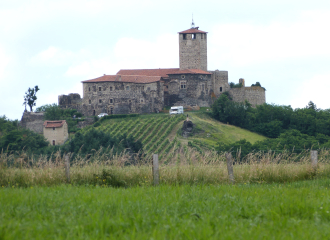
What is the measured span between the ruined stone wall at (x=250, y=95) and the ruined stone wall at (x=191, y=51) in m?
5.49

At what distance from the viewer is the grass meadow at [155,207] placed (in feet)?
16.2

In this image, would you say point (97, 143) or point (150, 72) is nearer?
point (97, 143)

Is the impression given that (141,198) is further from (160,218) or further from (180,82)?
(180,82)

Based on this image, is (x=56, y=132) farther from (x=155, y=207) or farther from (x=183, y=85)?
(x=155, y=207)

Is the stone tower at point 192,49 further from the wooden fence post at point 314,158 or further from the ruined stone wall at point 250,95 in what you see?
the wooden fence post at point 314,158

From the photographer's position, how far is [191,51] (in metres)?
54.5

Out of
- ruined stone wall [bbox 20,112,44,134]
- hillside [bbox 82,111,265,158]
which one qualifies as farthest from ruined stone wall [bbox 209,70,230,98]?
ruined stone wall [bbox 20,112,44,134]

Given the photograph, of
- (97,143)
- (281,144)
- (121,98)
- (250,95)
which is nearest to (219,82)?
(250,95)

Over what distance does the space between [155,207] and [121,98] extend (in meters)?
45.4


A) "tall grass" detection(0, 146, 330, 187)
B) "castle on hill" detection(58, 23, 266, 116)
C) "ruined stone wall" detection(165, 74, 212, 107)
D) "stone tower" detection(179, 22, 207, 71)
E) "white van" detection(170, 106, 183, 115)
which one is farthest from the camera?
"stone tower" detection(179, 22, 207, 71)

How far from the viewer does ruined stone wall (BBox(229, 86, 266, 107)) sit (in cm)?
5497

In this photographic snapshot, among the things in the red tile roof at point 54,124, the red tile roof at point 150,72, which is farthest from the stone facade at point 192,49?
the red tile roof at point 54,124

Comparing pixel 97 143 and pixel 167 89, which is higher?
pixel 167 89

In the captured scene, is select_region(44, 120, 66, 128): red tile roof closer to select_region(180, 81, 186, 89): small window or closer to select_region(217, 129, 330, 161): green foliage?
select_region(180, 81, 186, 89): small window
